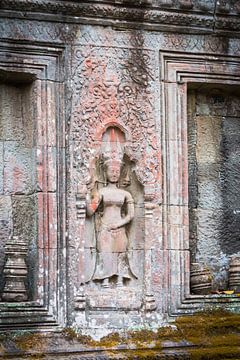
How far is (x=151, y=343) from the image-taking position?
12.9 meters

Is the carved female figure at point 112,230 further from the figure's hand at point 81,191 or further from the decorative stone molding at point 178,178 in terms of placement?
the decorative stone molding at point 178,178

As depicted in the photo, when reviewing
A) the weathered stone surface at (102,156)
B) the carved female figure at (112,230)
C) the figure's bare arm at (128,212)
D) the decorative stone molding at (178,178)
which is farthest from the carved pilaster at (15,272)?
the decorative stone molding at (178,178)

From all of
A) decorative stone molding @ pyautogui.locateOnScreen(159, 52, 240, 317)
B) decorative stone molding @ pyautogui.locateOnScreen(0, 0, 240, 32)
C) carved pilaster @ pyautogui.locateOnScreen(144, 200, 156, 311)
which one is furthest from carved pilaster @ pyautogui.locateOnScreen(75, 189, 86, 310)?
decorative stone molding @ pyautogui.locateOnScreen(0, 0, 240, 32)

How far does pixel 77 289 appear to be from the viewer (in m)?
12.9

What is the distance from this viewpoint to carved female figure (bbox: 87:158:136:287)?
13125 millimetres

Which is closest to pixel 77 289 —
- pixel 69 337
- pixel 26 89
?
pixel 69 337

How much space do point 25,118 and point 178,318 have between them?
2913mm

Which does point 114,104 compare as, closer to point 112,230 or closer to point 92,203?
point 92,203

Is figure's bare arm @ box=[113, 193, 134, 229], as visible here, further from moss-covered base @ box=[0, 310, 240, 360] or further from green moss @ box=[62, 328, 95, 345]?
green moss @ box=[62, 328, 95, 345]

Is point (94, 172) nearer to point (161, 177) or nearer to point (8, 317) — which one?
point (161, 177)

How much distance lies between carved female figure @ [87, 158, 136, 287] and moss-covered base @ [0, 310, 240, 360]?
0.71m

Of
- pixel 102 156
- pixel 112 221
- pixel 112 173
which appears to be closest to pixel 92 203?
pixel 112 221

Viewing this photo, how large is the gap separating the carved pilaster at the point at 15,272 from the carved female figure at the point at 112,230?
2.76 feet

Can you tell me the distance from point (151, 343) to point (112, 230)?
1358 mm
